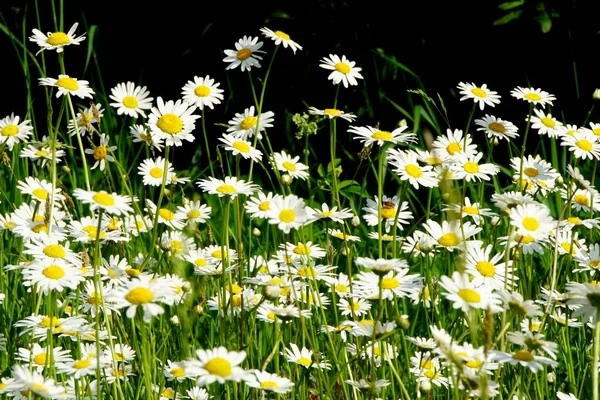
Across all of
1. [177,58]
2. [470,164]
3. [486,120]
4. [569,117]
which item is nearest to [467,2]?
[569,117]

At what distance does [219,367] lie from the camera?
1.18 metres

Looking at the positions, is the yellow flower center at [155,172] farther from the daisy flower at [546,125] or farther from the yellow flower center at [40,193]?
the daisy flower at [546,125]

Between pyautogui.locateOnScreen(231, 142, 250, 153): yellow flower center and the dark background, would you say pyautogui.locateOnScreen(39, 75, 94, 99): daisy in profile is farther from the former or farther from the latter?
the dark background

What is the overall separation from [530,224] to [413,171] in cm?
43

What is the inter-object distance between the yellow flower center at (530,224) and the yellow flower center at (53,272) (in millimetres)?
799

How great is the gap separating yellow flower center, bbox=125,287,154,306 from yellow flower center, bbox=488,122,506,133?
3.90 ft

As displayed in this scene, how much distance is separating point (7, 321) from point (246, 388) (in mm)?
751

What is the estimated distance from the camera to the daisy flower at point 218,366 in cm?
115

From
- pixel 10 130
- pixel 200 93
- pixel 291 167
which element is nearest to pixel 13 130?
pixel 10 130

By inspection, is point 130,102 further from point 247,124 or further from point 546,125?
point 546,125

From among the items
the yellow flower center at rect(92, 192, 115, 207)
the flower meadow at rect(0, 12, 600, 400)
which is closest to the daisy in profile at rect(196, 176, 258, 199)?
the flower meadow at rect(0, 12, 600, 400)

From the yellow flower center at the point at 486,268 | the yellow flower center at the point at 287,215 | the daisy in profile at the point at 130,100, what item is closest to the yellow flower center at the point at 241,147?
the daisy in profile at the point at 130,100

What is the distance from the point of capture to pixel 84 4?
14.2 ft

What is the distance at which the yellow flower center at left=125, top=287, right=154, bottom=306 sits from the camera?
1.23 meters
